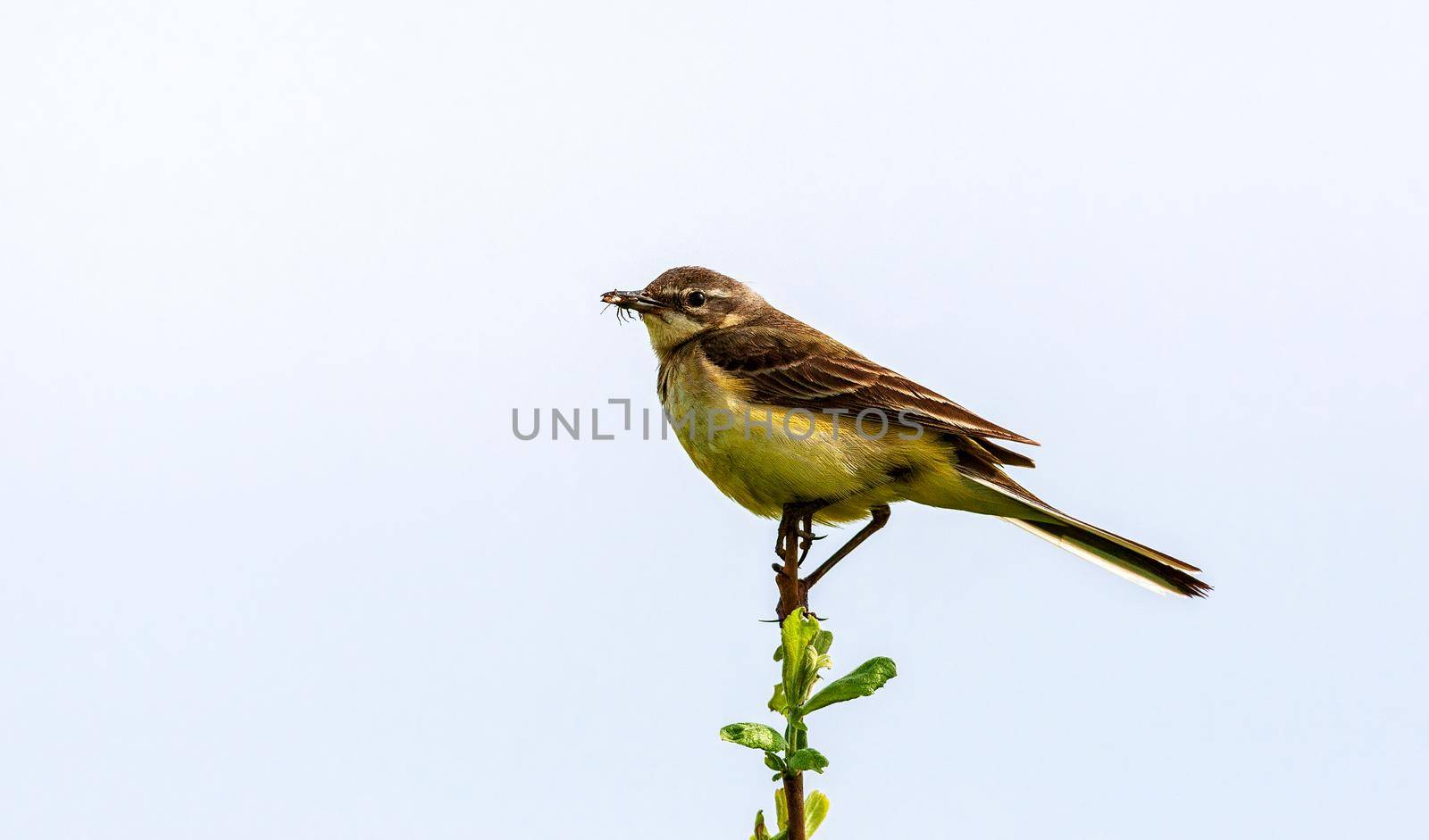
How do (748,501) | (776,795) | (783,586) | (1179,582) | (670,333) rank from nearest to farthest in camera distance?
(776,795)
(783,586)
(1179,582)
(748,501)
(670,333)

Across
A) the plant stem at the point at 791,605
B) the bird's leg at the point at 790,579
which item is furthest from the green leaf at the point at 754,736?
the bird's leg at the point at 790,579

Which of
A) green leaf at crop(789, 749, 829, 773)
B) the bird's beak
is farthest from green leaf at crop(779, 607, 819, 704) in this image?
the bird's beak

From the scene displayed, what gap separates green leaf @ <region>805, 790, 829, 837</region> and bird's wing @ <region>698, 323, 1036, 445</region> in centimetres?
503

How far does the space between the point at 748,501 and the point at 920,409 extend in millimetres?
1539

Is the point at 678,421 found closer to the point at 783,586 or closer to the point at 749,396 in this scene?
the point at 749,396

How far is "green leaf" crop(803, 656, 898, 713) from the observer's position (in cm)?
535

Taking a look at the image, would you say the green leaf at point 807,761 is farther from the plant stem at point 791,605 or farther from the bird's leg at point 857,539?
the bird's leg at point 857,539

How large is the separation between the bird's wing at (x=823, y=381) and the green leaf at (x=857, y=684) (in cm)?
488

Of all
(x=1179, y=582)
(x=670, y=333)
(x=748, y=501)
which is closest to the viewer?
(x=1179, y=582)

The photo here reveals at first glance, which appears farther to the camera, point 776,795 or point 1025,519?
point 1025,519

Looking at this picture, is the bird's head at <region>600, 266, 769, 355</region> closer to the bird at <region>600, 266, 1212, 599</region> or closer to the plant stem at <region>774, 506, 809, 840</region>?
the bird at <region>600, 266, 1212, 599</region>

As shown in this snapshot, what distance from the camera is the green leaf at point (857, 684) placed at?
5352 mm

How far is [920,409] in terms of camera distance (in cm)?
1051

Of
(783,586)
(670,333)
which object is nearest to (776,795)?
(783,586)
